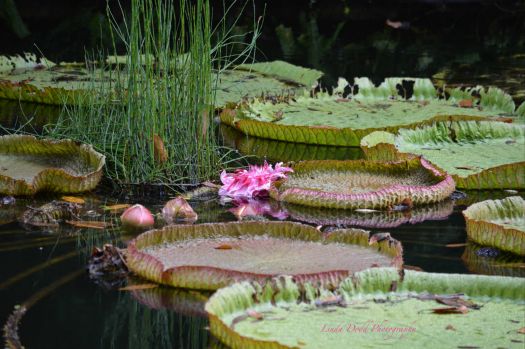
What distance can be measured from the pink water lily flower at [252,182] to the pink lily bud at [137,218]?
59 centimetres

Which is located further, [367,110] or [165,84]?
[367,110]

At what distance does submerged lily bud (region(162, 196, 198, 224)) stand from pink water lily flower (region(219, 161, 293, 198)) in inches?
17.0

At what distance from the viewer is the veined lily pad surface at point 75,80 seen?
21.6ft

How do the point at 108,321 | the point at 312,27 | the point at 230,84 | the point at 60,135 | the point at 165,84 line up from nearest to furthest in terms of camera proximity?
the point at 108,321 < the point at 165,84 < the point at 60,135 < the point at 230,84 < the point at 312,27

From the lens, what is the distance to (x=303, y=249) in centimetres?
330

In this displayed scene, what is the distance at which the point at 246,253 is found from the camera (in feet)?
10.7

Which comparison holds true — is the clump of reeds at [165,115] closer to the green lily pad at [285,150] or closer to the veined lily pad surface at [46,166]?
the veined lily pad surface at [46,166]

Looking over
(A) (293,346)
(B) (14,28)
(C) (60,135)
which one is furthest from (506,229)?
(B) (14,28)

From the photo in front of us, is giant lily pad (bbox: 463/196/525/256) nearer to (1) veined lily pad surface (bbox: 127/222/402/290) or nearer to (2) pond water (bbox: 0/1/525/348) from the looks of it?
(2) pond water (bbox: 0/1/525/348)

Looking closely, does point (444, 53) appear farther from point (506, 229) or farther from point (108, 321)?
point (108, 321)

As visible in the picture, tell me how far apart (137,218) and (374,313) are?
1427 mm

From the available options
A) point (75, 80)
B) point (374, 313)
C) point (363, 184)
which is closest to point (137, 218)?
point (363, 184)

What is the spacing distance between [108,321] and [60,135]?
6.58 ft

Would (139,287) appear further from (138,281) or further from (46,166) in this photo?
(46,166)
